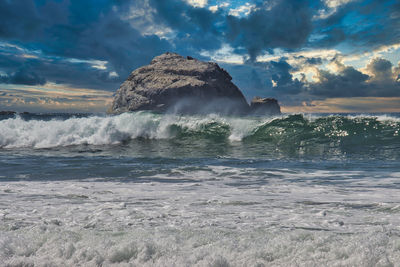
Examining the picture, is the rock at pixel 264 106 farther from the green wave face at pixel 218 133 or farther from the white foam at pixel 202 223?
the white foam at pixel 202 223

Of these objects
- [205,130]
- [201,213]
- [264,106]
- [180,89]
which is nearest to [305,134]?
[205,130]

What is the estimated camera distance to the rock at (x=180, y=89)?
145375mm

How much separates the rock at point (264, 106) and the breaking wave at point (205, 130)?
135068 millimetres

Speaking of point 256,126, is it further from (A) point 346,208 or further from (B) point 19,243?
(B) point 19,243

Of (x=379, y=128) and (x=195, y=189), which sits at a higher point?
(x=379, y=128)

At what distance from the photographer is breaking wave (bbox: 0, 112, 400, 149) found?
16.0 metres

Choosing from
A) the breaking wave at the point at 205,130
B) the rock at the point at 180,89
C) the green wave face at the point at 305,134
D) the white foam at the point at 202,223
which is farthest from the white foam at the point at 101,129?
the rock at the point at 180,89

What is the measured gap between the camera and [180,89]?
144 m

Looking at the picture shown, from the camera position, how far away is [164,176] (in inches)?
295

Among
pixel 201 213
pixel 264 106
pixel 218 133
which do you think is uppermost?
pixel 264 106

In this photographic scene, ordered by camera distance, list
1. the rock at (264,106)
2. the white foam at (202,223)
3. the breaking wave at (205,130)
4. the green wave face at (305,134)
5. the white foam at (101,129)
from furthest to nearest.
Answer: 1. the rock at (264,106)
2. the white foam at (101,129)
3. the breaking wave at (205,130)
4. the green wave face at (305,134)
5. the white foam at (202,223)

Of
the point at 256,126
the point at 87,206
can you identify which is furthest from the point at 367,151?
the point at 87,206

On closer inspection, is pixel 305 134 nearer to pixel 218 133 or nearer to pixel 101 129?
pixel 218 133

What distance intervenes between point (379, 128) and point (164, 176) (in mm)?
13538
